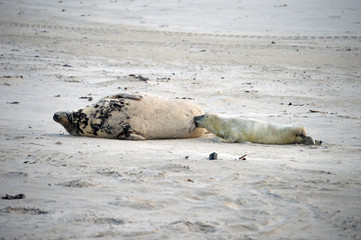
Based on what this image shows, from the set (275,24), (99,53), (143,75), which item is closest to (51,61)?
(99,53)

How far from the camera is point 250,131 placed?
636cm

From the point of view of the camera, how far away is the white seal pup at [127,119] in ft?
20.4

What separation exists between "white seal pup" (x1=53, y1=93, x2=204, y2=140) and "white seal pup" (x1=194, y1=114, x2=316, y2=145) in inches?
11.8

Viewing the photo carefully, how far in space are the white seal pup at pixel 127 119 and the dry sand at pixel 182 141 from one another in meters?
0.22

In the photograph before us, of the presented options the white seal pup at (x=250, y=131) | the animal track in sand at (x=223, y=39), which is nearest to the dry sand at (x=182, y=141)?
the animal track in sand at (x=223, y=39)

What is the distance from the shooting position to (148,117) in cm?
632

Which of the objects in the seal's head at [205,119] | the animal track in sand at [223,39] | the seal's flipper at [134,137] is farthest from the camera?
the animal track in sand at [223,39]

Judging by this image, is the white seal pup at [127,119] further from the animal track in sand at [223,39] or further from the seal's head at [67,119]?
the animal track in sand at [223,39]

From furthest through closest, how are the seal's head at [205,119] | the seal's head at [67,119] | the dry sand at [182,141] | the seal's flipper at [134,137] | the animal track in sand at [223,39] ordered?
the animal track in sand at [223,39] < the seal's head at [205,119] < the seal's head at [67,119] < the seal's flipper at [134,137] < the dry sand at [182,141]

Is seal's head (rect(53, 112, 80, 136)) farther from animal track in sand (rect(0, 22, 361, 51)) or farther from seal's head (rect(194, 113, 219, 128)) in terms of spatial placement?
animal track in sand (rect(0, 22, 361, 51))

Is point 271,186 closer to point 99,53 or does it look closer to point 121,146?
point 121,146

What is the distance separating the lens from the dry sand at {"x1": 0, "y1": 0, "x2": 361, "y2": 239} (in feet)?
11.1

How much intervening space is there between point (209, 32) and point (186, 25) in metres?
1.90

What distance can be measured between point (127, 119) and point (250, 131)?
60.4 inches
